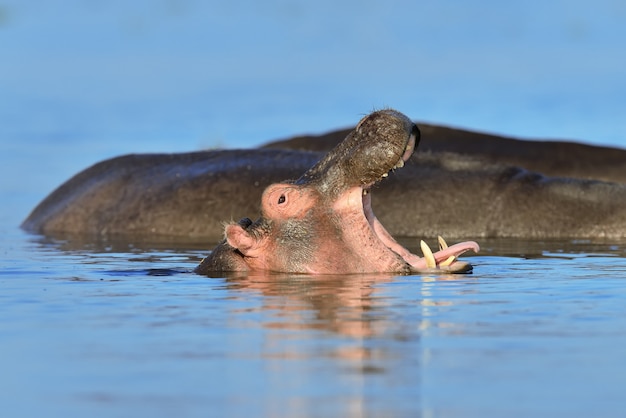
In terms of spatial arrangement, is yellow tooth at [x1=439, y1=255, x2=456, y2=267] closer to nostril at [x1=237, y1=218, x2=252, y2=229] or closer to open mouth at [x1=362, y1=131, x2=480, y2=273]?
open mouth at [x1=362, y1=131, x2=480, y2=273]

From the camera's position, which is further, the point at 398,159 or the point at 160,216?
the point at 160,216

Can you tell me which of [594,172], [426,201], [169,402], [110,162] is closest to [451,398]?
[169,402]

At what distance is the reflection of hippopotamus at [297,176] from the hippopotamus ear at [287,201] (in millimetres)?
6512

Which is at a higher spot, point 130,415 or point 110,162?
point 110,162

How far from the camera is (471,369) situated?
17.5 ft

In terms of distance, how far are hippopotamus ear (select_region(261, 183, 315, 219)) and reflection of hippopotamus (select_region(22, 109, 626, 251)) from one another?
6.51 m

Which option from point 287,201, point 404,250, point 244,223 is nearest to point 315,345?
point 287,201

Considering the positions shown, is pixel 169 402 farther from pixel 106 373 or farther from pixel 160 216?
pixel 160 216

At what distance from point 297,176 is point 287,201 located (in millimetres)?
6891

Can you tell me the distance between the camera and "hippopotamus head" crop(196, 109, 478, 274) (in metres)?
9.58

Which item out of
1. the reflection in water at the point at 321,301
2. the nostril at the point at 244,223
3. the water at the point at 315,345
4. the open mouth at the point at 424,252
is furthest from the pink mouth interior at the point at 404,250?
the nostril at the point at 244,223

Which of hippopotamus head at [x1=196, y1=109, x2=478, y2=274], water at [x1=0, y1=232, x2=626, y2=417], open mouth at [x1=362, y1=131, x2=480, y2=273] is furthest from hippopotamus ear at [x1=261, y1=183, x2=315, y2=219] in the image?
water at [x1=0, y1=232, x2=626, y2=417]

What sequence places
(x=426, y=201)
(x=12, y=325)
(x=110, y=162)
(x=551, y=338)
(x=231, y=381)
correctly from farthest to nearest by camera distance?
1. (x=110, y=162)
2. (x=426, y=201)
3. (x=12, y=325)
4. (x=551, y=338)
5. (x=231, y=381)

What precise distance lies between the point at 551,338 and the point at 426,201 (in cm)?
1046
